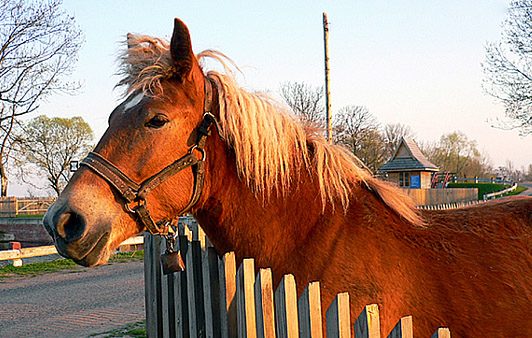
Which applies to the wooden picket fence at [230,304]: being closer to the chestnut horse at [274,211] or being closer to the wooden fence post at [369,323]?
the wooden fence post at [369,323]

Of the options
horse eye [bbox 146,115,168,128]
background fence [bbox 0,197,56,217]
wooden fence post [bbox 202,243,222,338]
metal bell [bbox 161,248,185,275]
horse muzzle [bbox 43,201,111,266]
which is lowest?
background fence [bbox 0,197,56,217]

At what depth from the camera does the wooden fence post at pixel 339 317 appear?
192cm

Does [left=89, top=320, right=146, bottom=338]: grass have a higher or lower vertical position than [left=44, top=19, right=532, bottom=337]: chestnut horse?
lower

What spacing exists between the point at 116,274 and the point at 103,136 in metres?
10.9

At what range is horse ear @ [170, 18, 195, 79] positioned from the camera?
92.4 inches

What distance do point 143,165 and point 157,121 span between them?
0.84 ft

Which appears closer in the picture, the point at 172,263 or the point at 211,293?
the point at 172,263

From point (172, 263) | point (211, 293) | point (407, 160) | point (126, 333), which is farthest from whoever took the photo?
point (407, 160)

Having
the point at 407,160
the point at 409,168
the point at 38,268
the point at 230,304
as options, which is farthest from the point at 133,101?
the point at 407,160

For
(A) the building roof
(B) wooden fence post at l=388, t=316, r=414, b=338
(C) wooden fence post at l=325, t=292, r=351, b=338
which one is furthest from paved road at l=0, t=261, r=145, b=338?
(A) the building roof

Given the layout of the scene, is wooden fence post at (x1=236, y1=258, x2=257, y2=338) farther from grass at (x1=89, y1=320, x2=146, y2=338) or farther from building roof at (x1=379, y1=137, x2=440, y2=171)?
building roof at (x1=379, y1=137, x2=440, y2=171)

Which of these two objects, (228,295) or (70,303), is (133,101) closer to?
(228,295)

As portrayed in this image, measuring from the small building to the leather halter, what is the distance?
83.1 ft

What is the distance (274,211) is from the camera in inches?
99.5
